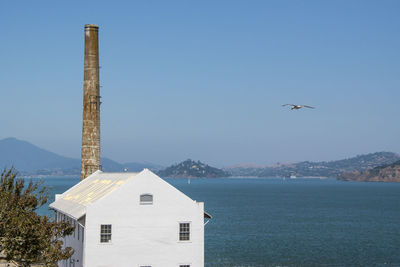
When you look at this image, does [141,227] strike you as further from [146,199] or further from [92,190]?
[92,190]

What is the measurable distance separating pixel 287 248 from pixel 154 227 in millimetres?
47856

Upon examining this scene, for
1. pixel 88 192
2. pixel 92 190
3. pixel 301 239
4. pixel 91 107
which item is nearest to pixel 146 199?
pixel 92 190

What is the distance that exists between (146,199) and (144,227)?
1.86 m

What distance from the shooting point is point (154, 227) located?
42844 millimetres

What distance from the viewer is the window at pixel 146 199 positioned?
1687 inches

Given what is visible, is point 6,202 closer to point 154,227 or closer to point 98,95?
point 154,227

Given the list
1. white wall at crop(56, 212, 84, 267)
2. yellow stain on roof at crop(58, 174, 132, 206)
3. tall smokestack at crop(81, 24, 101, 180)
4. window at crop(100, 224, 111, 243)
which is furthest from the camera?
tall smokestack at crop(81, 24, 101, 180)

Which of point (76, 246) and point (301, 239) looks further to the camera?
point (301, 239)

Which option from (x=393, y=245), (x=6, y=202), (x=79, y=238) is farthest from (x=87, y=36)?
(x=393, y=245)

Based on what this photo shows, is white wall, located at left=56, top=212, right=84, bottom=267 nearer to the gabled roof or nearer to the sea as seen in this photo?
the gabled roof

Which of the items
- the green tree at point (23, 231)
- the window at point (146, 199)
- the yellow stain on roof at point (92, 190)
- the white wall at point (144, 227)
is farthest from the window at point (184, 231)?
the green tree at point (23, 231)

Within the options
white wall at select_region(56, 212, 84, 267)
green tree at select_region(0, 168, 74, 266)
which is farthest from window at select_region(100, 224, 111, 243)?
green tree at select_region(0, 168, 74, 266)

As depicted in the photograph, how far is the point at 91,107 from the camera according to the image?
6888 cm

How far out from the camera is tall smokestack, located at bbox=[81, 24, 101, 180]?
6794cm
